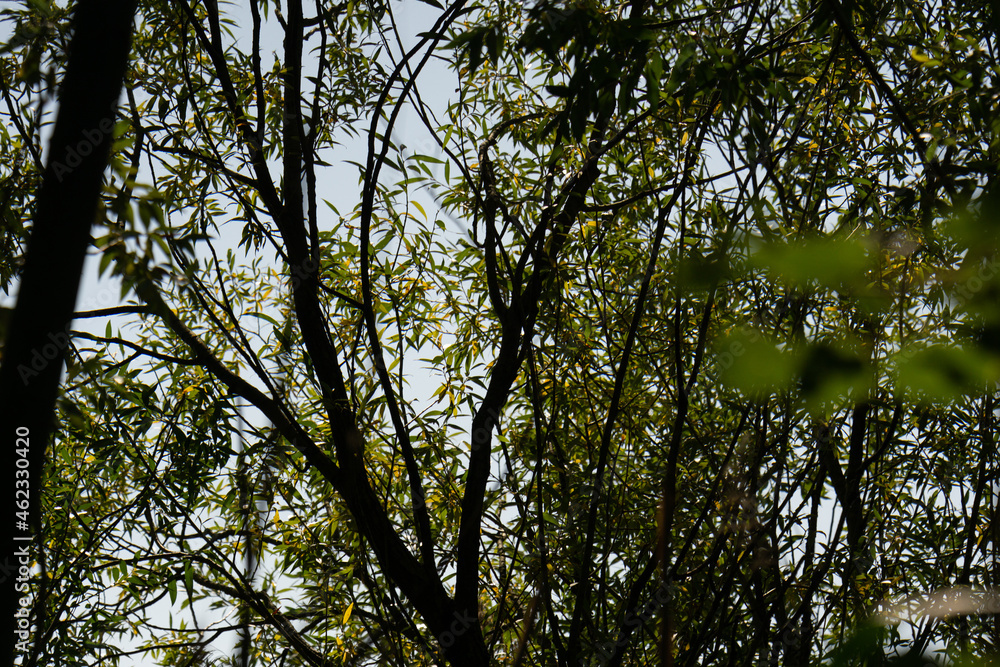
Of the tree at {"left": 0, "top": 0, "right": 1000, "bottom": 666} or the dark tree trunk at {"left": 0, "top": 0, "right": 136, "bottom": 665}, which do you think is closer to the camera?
the dark tree trunk at {"left": 0, "top": 0, "right": 136, "bottom": 665}

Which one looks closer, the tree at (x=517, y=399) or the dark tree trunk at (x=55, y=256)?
the dark tree trunk at (x=55, y=256)

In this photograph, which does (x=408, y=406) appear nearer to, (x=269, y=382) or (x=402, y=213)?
(x=269, y=382)

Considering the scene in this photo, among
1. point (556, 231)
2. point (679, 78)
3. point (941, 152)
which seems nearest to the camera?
point (679, 78)

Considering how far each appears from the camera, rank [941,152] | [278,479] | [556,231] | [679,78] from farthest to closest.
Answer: [278,479] → [556,231] → [941,152] → [679,78]

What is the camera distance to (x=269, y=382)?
2.06 m

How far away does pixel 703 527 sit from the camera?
2354mm

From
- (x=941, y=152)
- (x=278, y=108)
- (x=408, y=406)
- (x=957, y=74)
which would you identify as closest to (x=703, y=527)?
(x=408, y=406)

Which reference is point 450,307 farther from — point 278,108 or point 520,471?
point 278,108

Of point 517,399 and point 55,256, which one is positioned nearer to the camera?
point 55,256

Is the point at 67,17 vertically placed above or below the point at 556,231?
above

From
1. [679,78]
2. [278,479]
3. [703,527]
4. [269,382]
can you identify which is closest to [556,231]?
[679,78]

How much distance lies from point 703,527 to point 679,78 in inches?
58.6

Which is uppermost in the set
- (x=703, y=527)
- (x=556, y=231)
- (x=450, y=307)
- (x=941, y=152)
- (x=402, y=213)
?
(x=402, y=213)

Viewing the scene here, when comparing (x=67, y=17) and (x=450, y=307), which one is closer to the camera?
(x=67, y=17)
